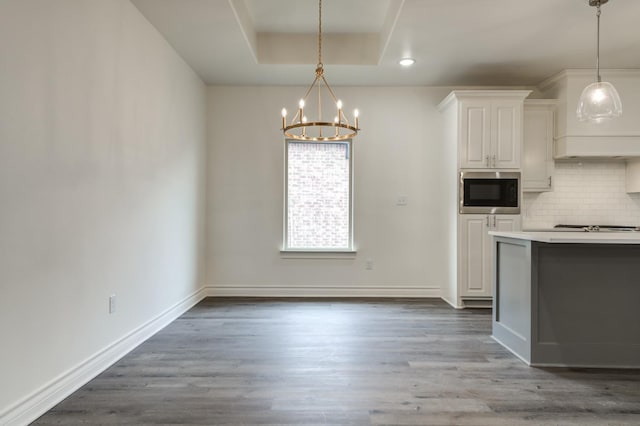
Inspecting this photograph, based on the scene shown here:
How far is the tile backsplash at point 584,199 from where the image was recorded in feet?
15.8

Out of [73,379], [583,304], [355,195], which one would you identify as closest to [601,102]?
[583,304]

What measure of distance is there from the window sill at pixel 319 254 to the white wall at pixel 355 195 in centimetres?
5

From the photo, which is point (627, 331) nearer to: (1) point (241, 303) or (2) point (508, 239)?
(2) point (508, 239)

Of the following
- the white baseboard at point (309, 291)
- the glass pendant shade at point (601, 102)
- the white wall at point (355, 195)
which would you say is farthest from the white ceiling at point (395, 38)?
the white baseboard at point (309, 291)

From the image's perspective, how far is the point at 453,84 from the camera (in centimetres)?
491

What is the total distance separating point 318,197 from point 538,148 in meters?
2.66

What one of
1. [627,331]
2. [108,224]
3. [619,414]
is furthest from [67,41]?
[627,331]

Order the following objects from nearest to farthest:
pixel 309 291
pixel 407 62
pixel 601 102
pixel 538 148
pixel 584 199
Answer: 1. pixel 601 102
2. pixel 407 62
3. pixel 538 148
4. pixel 584 199
5. pixel 309 291

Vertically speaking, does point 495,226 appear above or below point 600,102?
below

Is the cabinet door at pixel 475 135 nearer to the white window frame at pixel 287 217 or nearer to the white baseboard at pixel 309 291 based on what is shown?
the white window frame at pixel 287 217

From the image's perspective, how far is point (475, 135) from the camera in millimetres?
4363

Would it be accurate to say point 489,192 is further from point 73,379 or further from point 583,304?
point 73,379

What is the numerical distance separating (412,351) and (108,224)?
2.36 metres

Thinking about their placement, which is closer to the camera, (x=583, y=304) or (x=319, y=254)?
(x=583, y=304)
